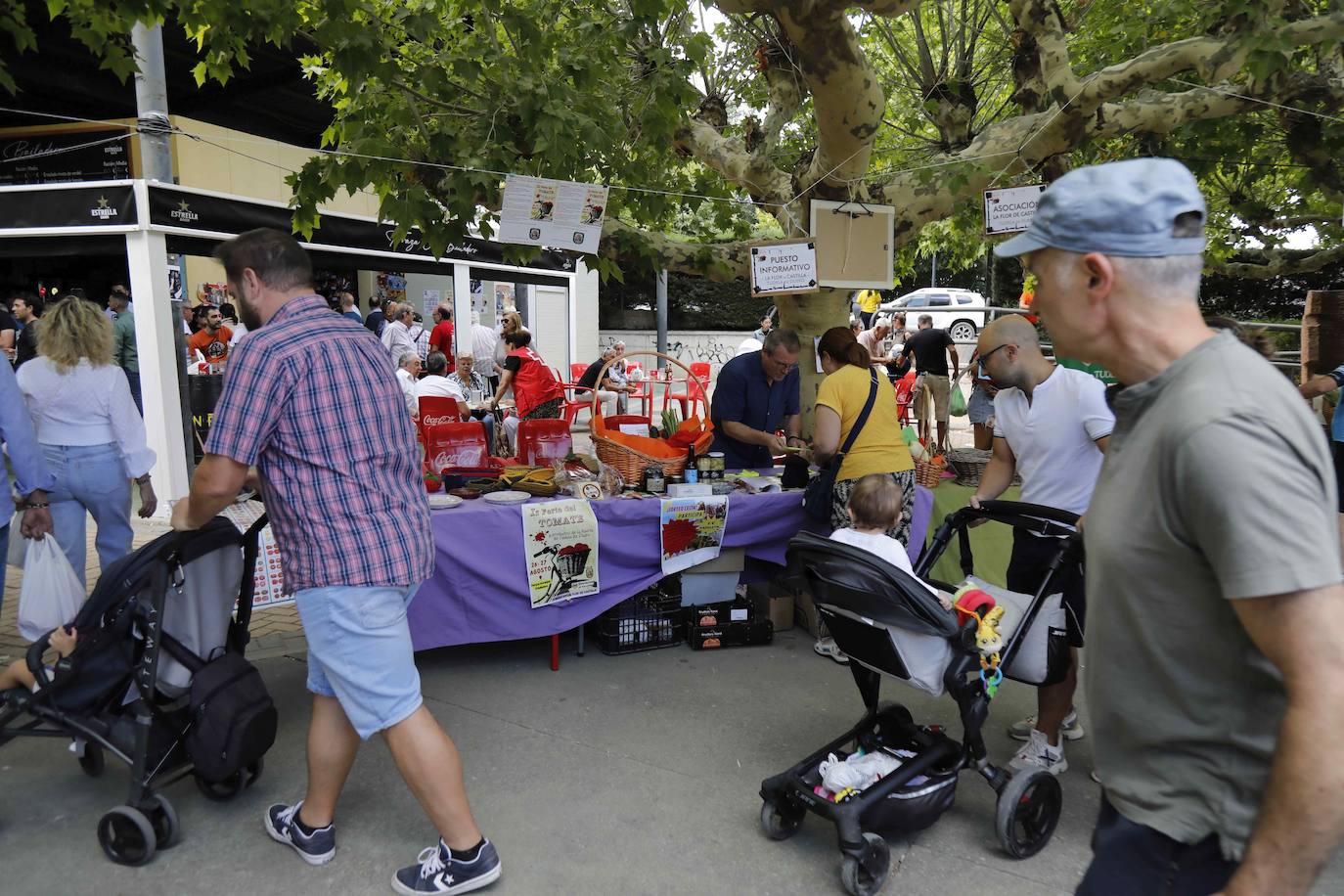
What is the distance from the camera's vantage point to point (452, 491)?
16.1 ft

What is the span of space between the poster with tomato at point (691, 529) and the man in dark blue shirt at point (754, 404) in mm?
638

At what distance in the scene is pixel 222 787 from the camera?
340cm

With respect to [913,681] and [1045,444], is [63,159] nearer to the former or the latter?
[1045,444]

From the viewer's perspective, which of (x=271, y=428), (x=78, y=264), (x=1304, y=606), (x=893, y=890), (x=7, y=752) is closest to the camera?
(x=1304, y=606)

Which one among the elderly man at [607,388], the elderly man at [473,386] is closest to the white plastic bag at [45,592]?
the elderly man at [473,386]

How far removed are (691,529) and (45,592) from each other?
9.69 feet

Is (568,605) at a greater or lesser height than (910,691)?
greater

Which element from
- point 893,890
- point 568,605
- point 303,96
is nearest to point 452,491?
point 568,605

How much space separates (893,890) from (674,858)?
2.43 ft

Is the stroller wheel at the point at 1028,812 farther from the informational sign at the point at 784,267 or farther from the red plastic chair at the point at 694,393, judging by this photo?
the red plastic chair at the point at 694,393

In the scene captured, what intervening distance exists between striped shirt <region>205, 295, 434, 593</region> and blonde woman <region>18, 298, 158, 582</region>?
98.9 inches

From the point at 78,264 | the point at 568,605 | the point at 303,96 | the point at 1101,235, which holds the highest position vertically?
the point at 303,96

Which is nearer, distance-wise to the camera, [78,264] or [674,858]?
[674,858]

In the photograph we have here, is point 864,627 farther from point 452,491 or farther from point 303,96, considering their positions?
point 303,96
